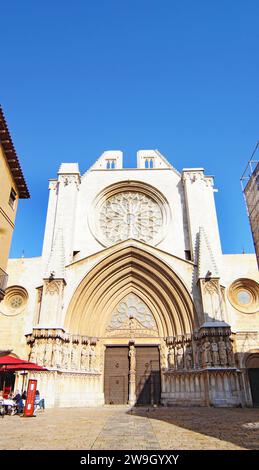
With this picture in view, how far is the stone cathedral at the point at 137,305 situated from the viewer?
584 inches

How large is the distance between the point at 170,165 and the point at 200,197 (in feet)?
14.6

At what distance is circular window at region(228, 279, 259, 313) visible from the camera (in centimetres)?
1819

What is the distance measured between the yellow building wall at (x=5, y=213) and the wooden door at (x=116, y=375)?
300 inches

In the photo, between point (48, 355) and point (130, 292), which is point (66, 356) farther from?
point (130, 292)

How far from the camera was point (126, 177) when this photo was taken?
22.4 meters

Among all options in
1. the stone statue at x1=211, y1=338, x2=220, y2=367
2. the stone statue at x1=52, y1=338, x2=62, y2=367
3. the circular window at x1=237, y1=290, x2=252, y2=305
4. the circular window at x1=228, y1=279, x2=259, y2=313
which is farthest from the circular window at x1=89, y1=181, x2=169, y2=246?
the stone statue at x1=211, y1=338, x2=220, y2=367

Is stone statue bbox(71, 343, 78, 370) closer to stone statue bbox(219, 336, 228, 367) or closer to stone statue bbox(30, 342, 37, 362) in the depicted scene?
stone statue bbox(30, 342, 37, 362)

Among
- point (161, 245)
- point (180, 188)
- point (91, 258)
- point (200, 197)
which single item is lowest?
point (91, 258)

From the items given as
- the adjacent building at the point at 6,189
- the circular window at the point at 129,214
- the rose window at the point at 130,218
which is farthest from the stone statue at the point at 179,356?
the adjacent building at the point at 6,189

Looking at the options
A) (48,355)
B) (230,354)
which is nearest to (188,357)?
(230,354)

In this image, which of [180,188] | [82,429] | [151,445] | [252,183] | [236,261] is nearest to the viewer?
[151,445]

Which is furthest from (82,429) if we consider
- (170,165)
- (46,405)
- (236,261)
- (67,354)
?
(170,165)

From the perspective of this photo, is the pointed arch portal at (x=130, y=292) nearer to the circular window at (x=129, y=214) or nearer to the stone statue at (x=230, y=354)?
the stone statue at (x=230, y=354)

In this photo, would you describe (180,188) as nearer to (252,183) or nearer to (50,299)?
(252,183)
